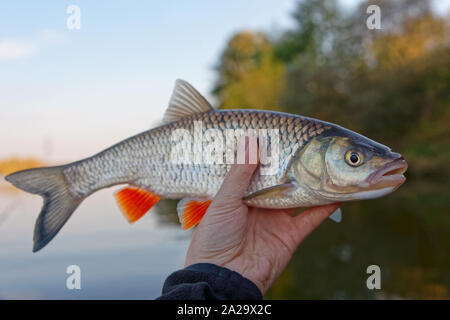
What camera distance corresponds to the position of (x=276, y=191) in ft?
9.64

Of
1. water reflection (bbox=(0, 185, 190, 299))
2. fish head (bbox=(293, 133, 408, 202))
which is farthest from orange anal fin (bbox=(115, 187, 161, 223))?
water reflection (bbox=(0, 185, 190, 299))

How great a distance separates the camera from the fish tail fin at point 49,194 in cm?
304

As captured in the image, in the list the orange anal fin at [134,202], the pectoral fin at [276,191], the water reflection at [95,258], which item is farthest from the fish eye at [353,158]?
the water reflection at [95,258]

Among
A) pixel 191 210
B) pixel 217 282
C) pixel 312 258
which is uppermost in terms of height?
pixel 191 210

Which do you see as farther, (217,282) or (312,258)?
(312,258)

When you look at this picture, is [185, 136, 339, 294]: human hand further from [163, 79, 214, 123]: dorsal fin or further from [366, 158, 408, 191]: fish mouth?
[163, 79, 214, 123]: dorsal fin

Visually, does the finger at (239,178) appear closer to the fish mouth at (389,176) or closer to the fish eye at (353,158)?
the fish eye at (353,158)

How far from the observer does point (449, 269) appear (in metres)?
17.2

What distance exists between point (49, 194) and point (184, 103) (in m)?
1.17

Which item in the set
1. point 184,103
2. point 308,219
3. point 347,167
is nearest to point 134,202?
point 184,103

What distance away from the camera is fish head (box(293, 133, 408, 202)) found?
286 centimetres

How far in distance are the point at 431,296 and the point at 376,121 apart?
14.2 metres

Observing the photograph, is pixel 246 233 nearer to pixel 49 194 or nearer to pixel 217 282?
pixel 217 282

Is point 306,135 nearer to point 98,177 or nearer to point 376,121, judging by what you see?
point 98,177
